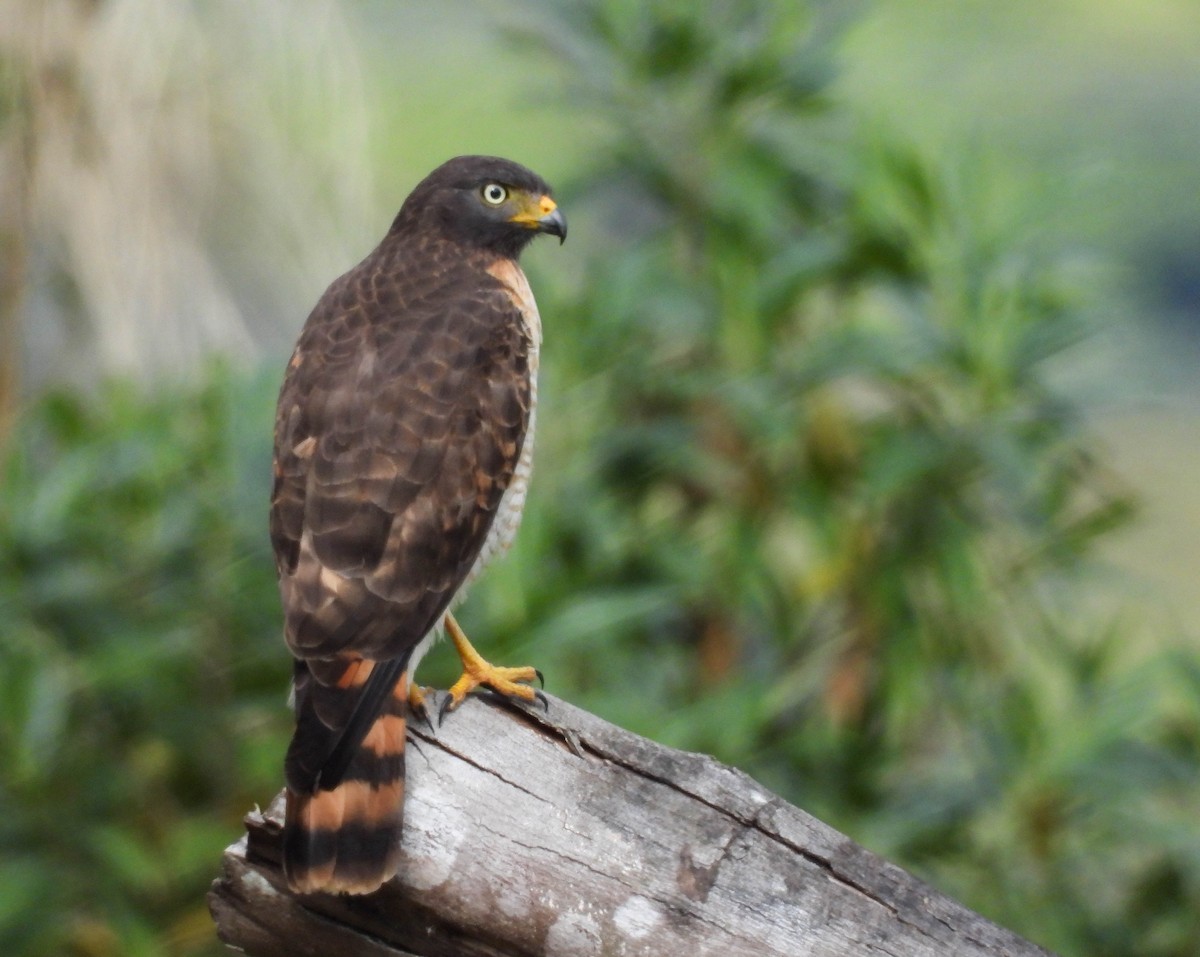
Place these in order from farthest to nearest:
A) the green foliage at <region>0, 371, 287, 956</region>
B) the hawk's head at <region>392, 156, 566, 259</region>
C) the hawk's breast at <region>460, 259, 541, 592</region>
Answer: the green foliage at <region>0, 371, 287, 956</region>
the hawk's head at <region>392, 156, 566, 259</region>
the hawk's breast at <region>460, 259, 541, 592</region>

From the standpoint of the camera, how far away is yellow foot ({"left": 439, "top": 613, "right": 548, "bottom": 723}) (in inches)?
91.4

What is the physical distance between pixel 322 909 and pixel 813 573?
2.69 metres

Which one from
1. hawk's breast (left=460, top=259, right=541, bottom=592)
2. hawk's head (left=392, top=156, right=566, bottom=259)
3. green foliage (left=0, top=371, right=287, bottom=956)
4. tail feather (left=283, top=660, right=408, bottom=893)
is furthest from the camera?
green foliage (left=0, top=371, right=287, bottom=956)

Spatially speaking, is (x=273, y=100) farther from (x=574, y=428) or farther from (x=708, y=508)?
(x=708, y=508)

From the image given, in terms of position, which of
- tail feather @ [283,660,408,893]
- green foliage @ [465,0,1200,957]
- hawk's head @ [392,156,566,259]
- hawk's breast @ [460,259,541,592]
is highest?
green foliage @ [465,0,1200,957]

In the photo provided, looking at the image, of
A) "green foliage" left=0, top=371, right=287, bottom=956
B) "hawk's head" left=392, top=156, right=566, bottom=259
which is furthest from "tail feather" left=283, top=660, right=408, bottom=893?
"green foliage" left=0, top=371, right=287, bottom=956

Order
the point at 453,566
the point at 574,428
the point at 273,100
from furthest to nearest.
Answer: the point at 273,100, the point at 574,428, the point at 453,566

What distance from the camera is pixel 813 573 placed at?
454cm

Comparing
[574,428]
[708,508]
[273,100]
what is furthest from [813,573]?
[273,100]

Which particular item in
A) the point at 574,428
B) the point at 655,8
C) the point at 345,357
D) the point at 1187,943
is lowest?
the point at 345,357

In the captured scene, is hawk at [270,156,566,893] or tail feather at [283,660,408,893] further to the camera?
hawk at [270,156,566,893]

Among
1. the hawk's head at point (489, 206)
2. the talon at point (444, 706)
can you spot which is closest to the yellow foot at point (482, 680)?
the talon at point (444, 706)

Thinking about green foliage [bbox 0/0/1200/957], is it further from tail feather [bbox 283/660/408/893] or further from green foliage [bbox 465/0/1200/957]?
tail feather [bbox 283/660/408/893]

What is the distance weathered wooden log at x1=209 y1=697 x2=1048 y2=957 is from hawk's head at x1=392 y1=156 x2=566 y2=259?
49.0 inches
